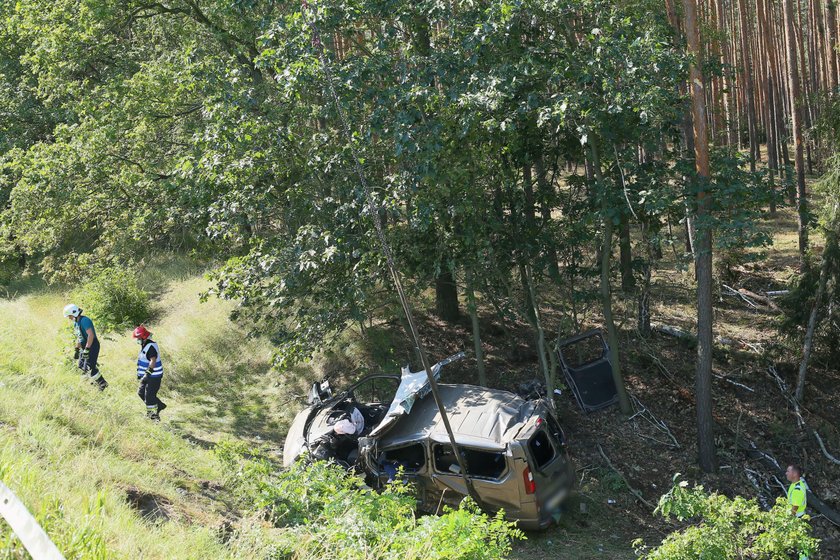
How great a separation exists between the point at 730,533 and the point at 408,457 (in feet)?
13.4

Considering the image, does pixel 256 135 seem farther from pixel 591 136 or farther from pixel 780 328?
pixel 780 328

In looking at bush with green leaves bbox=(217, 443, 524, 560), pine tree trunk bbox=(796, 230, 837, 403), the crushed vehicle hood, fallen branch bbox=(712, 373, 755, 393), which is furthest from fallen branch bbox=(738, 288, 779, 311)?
bush with green leaves bbox=(217, 443, 524, 560)

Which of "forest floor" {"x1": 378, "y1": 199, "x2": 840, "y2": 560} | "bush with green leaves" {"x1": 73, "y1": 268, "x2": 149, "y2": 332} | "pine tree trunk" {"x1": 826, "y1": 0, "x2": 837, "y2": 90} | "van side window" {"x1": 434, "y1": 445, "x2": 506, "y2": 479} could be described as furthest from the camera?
"pine tree trunk" {"x1": 826, "y1": 0, "x2": 837, "y2": 90}

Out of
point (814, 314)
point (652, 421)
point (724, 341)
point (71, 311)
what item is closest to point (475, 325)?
point (652, 421)

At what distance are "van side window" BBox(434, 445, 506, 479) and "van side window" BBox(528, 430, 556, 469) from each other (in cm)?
40

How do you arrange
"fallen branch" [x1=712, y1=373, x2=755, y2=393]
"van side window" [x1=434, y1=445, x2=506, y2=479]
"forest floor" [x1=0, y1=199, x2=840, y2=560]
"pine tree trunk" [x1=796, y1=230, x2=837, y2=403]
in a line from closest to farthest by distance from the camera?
"forest floor" [x1=0, y1=199, x2=840, y2=560]
"van side window" [x1=434, y1=445, x2=506, y2=479]
"pine tree trunk" [x1=796, y1=230, x2=837, y2=403]
"fallen branch" [x1=712, y1=373, x2=755, y2=393]

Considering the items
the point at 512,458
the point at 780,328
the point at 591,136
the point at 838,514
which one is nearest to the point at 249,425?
the point at 512,458

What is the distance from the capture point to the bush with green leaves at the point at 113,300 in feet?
55.6

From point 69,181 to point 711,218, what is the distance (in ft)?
40.0

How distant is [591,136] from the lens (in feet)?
37.6

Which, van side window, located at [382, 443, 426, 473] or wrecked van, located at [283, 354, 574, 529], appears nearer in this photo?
wrecked van, located at [283, 354, 574, 529]

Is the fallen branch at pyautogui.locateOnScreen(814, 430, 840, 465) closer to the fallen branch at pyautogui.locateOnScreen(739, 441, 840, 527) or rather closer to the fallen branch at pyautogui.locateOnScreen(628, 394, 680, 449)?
the fallen branch at pyautogui.locateOnScreen(739, 441, 840, 527)

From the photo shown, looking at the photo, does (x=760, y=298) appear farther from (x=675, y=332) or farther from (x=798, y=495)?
(x=798, y=495)

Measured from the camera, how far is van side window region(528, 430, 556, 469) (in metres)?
8.64
